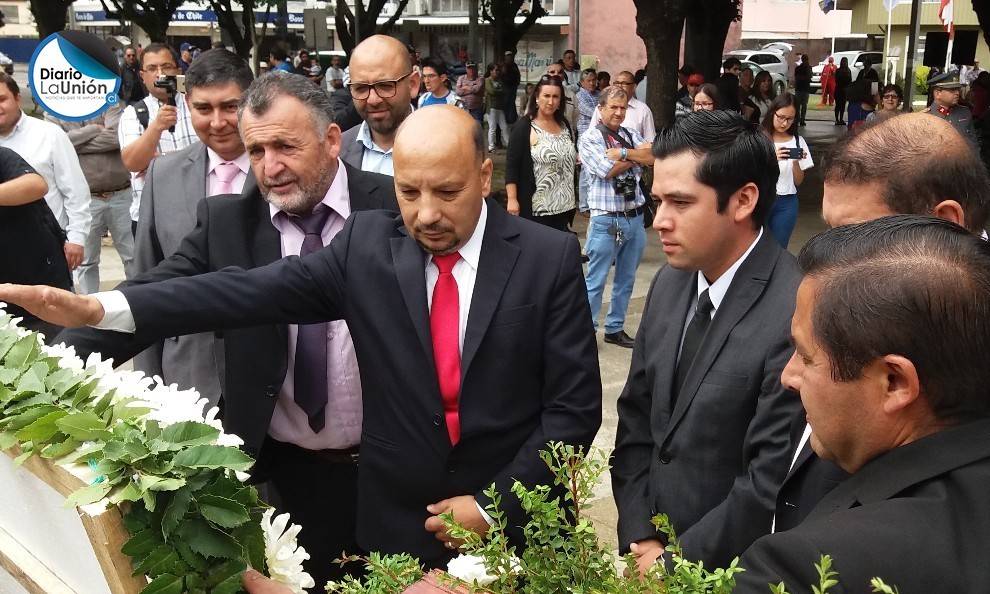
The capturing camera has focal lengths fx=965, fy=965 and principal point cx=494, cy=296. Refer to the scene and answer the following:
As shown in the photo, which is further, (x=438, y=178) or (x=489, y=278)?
(x=489, y=278)

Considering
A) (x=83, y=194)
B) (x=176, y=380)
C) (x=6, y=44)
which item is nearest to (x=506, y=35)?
(x=6, y=44)

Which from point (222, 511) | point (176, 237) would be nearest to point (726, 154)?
point (222, 511)

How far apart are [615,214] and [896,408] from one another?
583 cm

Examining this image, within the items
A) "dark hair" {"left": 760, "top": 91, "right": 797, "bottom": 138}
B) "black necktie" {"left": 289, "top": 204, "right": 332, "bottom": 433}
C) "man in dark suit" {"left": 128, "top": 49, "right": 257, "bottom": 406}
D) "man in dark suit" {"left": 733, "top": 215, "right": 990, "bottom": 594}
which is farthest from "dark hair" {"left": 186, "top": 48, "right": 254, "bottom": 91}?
"dark hair" {"left": 760, "top": 91, "right": 797, "bottom": 138}

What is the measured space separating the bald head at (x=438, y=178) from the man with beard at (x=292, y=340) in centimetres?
61

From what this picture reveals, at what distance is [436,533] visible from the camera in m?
2.55

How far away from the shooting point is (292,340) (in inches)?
117

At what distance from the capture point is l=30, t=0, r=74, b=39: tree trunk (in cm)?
2523

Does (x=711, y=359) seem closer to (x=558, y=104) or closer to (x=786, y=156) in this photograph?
(x=558, y=104)

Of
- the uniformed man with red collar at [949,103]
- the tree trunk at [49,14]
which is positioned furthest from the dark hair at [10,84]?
the tree trunk at [49,14]

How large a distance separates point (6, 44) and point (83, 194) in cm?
4286

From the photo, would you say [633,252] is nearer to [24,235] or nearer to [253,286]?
[24,235]

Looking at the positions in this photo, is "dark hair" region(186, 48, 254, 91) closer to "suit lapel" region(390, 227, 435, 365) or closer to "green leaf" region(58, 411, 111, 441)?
"suit lapel" region(390, 227, 435, 365)

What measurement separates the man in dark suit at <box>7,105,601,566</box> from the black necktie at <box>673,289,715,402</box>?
0.25m
